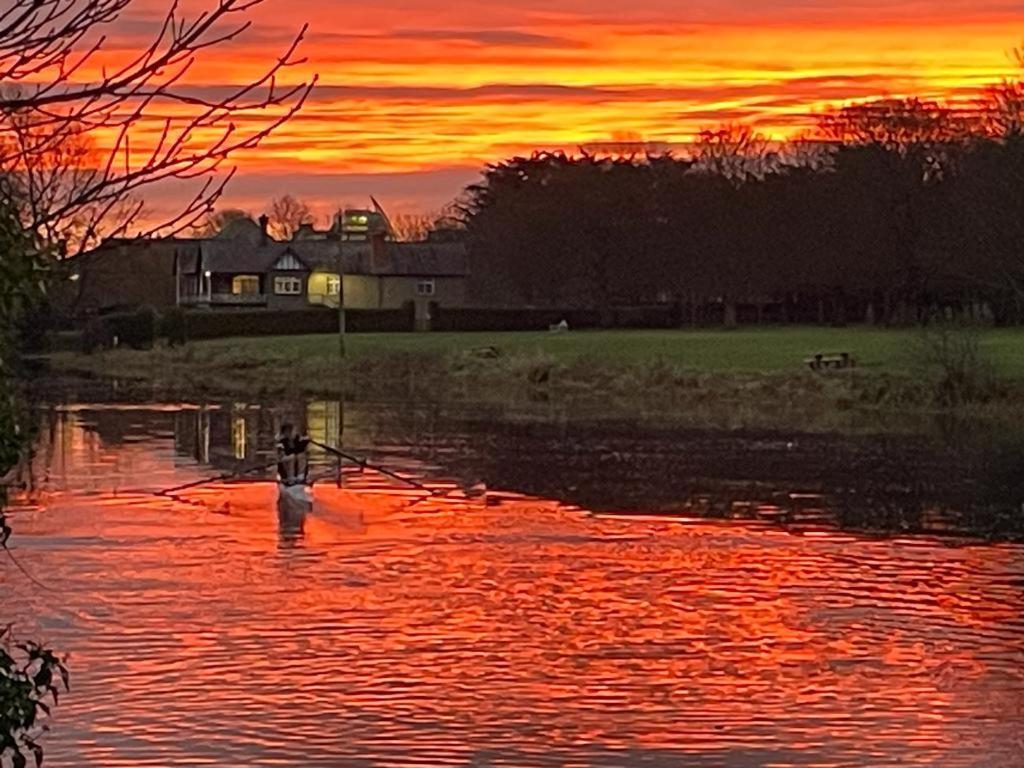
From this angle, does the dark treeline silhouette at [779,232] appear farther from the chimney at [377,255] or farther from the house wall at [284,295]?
the house wall at [284,295]

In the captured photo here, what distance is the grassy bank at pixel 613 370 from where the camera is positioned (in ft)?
166

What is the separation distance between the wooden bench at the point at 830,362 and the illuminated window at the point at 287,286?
61761 mm

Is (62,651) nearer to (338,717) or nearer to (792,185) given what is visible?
(338,717)

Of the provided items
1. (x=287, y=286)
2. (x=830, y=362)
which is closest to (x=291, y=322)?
(x=287, y=286)

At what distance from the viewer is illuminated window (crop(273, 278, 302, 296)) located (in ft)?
382

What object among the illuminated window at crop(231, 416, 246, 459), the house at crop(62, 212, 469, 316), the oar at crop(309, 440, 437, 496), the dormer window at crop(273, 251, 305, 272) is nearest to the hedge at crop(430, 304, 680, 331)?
the house at crop(62, 212, 469, 316)

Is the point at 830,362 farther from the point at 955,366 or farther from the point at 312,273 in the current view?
the point at 312,273

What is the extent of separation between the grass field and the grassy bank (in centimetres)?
7

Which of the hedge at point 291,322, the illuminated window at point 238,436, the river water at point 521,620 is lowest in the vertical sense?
the river water at point 521,620

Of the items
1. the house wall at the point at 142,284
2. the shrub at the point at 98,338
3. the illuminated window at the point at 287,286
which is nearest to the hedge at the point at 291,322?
the house wall at the point at 142,284

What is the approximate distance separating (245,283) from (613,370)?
2425 inches

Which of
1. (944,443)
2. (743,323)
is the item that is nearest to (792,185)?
(743,323)

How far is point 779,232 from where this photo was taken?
87.1 meters

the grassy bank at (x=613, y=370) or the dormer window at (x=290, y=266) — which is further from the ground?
the dormer window at (x=290, y=266)
